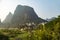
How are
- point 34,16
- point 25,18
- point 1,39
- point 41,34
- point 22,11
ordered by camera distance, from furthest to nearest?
point 22,11
point 34,16
point 25,18
point 1,39
point 41,34

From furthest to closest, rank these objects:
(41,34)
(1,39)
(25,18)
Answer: (25,18), (1,39), (41,34)

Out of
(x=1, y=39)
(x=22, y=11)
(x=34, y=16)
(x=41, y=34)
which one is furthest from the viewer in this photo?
(x=22, y=11)

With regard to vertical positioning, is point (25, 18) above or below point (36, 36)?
above

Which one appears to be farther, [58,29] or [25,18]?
[25,18]

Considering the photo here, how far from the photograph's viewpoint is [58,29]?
30.5 meters

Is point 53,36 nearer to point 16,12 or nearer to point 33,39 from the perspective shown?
point 33,39

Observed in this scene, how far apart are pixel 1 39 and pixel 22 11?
124 meters

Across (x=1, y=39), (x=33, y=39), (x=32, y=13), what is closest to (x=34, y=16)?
(x=32, y=13)

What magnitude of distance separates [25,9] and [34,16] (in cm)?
1492

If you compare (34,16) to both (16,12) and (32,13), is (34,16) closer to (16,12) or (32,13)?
(32,13)

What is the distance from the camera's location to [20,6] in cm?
17612

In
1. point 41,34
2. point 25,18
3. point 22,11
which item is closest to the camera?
point 41,34

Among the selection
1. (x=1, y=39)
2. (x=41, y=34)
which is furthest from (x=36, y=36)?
(x=1, y=39)

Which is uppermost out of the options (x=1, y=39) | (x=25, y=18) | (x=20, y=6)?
(x=20, y=6)
